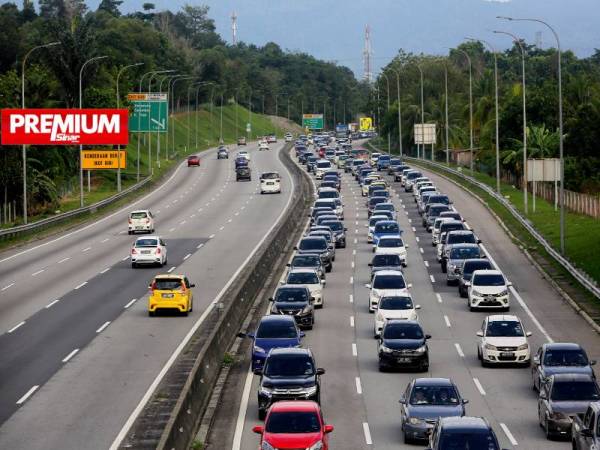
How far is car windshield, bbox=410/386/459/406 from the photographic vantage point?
28.7m

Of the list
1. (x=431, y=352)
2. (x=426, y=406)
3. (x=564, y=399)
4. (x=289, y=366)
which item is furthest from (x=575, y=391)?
(x=431, y=352)

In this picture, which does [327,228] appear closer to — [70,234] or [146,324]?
[70,234]

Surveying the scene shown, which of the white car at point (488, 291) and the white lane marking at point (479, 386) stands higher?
the white car at point (488, 291)

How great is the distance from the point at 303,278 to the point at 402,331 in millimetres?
12109

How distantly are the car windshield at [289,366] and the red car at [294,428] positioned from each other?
17.0ft

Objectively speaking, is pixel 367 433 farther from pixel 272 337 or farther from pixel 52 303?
pixel 52 303

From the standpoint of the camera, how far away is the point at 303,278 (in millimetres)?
49625

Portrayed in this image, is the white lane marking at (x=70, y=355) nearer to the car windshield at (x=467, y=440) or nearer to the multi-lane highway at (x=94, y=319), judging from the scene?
the multi-lane highway at (x=94, y=319)

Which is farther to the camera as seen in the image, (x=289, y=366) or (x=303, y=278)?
(x=303, y=278)

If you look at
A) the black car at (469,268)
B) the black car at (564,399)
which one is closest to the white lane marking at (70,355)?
the black car at (564,399)

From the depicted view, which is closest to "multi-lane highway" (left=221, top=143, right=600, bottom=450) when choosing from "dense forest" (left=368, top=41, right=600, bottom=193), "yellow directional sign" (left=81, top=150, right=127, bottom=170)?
"dense forest" (left=368, top=41, right=600, bottom=193)

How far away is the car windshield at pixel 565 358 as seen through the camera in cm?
3287

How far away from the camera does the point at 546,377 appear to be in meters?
31.8

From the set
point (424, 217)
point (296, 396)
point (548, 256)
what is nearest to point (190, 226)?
point (424, 217)
